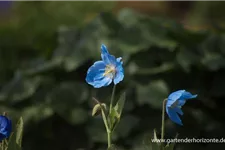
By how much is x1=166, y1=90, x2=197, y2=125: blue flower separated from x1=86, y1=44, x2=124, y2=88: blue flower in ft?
0.34

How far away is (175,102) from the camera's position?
1.02 metres

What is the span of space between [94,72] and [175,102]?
0.17 metres

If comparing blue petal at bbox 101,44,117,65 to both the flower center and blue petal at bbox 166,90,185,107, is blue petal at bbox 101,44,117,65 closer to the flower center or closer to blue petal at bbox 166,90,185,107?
the flower center

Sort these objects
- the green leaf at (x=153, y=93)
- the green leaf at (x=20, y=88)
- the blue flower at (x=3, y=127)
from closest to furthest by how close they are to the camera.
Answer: the blue flower at (x=3, y=127), the green leaf at (x=153, y=93), the green leaf at (x=20, y=88)

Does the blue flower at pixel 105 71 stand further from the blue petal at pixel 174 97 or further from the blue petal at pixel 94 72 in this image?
the blue petal at pixel 174 97

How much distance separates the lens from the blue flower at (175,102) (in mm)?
1008

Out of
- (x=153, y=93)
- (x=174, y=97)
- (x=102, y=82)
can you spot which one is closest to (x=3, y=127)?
(x=102, y=82)

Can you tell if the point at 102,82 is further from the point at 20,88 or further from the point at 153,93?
the point at 20,88

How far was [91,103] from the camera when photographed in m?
2.14

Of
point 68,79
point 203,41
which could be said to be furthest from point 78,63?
point 203,41

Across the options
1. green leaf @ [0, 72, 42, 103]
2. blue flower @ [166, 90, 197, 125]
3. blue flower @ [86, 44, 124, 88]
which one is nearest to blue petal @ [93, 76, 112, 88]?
blue flower @ [86, 44, 124, 88]

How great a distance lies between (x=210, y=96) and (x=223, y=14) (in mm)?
4193

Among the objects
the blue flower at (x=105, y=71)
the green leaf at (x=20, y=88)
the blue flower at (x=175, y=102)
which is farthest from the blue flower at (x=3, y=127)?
the green leaf at (x=20, y=88)

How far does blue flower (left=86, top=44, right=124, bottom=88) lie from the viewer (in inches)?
40.5
